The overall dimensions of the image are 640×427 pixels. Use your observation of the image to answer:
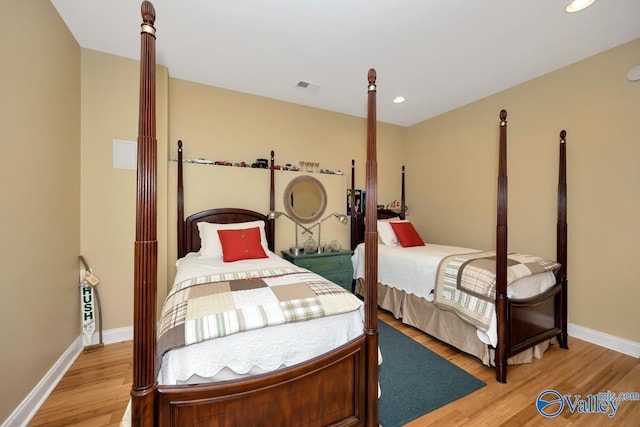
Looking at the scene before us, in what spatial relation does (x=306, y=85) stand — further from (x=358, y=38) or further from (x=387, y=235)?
(x=387, y=235)

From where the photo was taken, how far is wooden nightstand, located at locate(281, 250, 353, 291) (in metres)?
3.00

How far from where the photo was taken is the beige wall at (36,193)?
1.44 metres

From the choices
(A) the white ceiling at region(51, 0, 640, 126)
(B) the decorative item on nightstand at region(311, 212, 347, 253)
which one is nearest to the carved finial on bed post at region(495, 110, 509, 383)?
(A) the white ceiling at region(51, 0, 640, 126)

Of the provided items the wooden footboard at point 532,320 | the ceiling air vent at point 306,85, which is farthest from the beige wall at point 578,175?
the ceiling air vent at point 306,85

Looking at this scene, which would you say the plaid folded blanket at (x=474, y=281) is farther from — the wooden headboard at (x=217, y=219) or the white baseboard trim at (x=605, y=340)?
the wooden headboard at (x=217, y=219)

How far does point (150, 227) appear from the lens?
860mm

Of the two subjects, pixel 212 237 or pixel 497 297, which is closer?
pixel 497 297

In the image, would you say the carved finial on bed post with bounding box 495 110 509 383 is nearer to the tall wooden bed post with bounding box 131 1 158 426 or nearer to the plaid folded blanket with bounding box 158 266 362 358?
the plaid folded blanket with bounding box 158 266 362 358

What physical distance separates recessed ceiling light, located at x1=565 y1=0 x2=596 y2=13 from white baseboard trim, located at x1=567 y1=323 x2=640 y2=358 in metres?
2.70

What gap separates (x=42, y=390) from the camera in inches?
67.1

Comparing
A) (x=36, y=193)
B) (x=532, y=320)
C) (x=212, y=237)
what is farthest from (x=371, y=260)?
(x=36, y=193)

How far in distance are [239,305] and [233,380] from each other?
13.7 inches

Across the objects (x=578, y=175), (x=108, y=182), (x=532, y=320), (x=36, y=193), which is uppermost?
(x=578, y=175)

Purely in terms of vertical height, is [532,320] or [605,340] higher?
[532,320]
